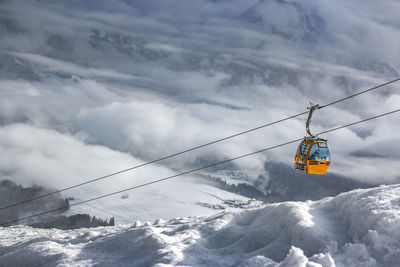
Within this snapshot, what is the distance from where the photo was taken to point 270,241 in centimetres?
3347

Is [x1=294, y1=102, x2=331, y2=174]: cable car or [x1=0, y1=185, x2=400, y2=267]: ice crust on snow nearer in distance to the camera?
[x1=0, y1=185, x2=400, y2=267]: ice crust on snow

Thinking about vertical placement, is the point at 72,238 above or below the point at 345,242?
below

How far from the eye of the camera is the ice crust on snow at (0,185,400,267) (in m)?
26.4

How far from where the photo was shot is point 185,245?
3475cm

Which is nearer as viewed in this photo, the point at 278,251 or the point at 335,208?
the point at 278,251

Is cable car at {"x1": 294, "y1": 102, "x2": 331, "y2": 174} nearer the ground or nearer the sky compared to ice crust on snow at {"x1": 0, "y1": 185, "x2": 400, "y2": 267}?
nearer the sky

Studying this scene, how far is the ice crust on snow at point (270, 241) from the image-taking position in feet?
86.7

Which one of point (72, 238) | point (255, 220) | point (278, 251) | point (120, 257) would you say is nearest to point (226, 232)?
point (255, 220)

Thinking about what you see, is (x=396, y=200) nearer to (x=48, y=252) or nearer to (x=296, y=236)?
(x=296, y=236)

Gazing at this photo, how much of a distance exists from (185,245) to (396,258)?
16751 mm

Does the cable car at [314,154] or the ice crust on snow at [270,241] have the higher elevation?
the cable car at [314,154]

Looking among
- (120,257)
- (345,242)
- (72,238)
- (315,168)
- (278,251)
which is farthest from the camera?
(72,238)

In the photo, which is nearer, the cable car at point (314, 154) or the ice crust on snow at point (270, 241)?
the ice crust on snow at point (270, 241)

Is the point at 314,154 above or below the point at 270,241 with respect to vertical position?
above
